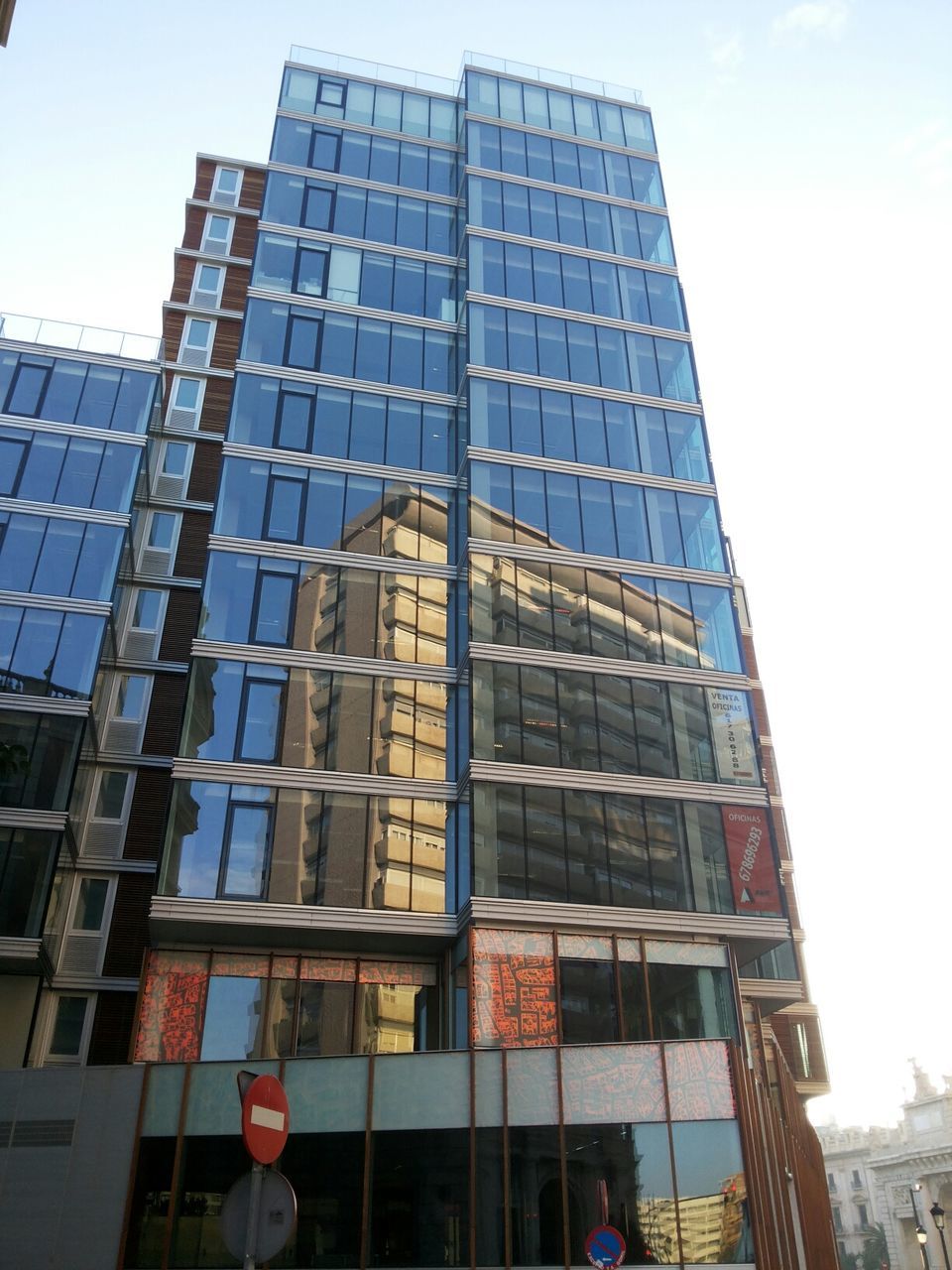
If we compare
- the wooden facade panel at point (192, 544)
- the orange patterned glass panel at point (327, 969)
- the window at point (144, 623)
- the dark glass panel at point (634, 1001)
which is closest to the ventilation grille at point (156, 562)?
the wooden facade panel at point (192, 544)

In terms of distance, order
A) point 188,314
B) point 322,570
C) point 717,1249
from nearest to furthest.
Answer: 1. point 717,1249
2. point 322,570
3. point 188,314

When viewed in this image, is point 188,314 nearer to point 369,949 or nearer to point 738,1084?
point 369,949

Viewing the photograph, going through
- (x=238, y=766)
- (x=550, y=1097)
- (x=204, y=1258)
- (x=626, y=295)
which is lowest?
(x=204, y=1258)

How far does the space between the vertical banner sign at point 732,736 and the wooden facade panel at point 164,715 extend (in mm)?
17439

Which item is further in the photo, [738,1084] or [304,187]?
[304,187]

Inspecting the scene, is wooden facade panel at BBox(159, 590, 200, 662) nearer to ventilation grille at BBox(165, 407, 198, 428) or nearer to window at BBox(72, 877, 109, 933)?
ventilation grille at BBox(165, 407, 198, 428)

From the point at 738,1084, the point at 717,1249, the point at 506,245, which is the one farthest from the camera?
the point at 506,245

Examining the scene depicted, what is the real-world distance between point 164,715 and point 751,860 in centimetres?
1987

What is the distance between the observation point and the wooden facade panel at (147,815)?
33.4 metres

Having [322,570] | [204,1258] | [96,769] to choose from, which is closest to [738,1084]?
[204,1258]

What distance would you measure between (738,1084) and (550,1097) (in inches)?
168

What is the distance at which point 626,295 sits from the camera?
41.6m

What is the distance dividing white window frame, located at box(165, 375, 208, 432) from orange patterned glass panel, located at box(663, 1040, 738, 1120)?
98.9 ft

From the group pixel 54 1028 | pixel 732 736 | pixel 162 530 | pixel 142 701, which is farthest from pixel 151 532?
pixel 732 736
